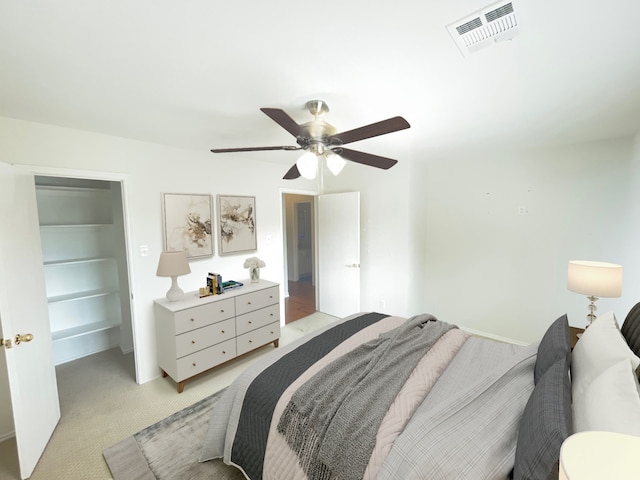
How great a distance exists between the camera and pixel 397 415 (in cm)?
124

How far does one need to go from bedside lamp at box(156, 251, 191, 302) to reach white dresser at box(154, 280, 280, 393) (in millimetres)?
95

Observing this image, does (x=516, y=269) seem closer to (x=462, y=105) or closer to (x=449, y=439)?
(x=462, y=105)

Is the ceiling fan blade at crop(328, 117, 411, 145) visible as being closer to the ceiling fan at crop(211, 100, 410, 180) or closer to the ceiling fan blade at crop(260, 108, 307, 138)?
the ceiling fan at crop(211, 100, 410, 180)

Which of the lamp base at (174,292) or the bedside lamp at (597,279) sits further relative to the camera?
the lamp base at (174,292)

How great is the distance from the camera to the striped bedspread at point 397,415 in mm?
1037

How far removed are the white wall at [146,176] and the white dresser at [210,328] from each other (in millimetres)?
157

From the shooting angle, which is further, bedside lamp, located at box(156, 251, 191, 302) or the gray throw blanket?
bedside lamp, located at box(156, 251, 191, 302)

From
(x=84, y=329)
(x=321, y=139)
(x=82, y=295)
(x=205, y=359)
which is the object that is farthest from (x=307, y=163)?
(x=84, y=329)

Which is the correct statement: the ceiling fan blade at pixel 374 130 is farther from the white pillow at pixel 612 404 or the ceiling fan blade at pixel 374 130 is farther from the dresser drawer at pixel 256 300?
the dresser drawer at pixel 256 300

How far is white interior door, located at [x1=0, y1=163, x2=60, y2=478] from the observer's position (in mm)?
1595

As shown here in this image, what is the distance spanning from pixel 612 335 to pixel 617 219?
214 cm

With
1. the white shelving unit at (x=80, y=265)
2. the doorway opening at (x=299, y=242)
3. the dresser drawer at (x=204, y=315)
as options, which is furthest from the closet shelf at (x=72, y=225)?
the doorway opening at (x=299, y=242)

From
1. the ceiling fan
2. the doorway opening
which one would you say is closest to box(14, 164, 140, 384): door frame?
the ceiling fan

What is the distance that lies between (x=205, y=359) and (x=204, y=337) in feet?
0.73
